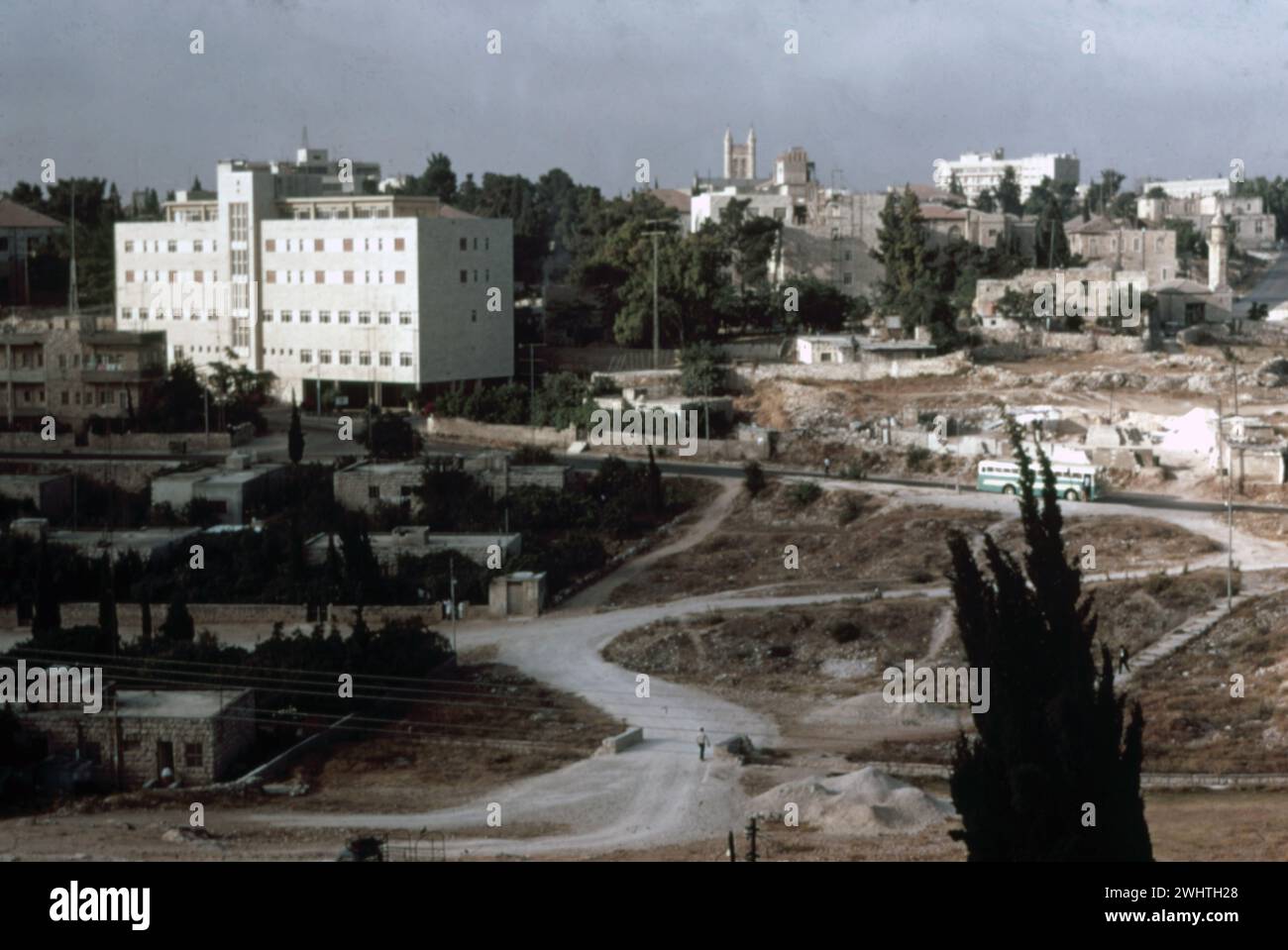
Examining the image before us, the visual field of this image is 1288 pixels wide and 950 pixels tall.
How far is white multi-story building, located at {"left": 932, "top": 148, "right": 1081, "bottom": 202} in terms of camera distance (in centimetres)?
11612

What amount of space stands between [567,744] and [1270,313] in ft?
151

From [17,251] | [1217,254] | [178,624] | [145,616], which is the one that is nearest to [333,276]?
[17,251]

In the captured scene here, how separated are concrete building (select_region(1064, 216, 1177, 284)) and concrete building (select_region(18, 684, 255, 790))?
47169 mm

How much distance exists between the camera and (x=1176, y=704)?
25.3 m

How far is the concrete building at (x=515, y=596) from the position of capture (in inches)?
1315

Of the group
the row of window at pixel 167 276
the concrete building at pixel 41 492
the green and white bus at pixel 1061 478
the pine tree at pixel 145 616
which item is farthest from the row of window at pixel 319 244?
the green and white bus at pixel 1061 478

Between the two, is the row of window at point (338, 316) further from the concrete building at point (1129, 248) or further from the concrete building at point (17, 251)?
the concrete building at point (1129, 248)

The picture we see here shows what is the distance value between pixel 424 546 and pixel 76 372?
1814cm

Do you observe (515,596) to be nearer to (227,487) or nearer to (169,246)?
(227,487)

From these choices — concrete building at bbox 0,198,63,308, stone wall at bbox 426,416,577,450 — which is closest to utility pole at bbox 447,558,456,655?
stone wall at bbox 426,416,577,450

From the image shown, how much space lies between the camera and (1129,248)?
6606cm

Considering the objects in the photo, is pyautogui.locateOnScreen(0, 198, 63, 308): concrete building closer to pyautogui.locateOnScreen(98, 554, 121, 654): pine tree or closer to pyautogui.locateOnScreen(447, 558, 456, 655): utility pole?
pyautogui.locateOnScreen(447, 558, 456, 655): utility pole

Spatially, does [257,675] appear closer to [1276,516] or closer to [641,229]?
[1276,516]

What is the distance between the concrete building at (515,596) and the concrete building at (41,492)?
549 inches
